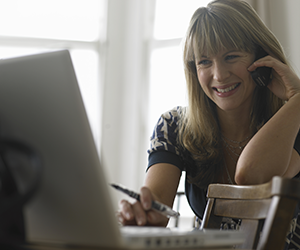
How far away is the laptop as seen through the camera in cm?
34

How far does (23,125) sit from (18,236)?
13 centimetres

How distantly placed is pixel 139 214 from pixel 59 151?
303 mm

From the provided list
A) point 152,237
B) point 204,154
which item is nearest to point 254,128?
point 204,154

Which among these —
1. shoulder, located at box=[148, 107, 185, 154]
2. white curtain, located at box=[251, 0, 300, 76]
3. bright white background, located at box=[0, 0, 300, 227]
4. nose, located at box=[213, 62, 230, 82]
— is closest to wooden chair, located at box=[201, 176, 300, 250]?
shoulder, located at box=[148, 107, 185, 154]

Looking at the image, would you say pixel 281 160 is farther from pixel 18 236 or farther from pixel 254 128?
pixel 18 236

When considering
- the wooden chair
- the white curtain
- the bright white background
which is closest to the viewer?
the wooden chair

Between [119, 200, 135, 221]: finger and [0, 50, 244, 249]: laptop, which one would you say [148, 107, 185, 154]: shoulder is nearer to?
[119, 200, 135, 221]: finger

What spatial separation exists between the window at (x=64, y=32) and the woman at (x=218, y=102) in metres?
1.66

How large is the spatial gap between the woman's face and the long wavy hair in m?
0.03

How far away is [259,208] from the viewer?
0.60 meters

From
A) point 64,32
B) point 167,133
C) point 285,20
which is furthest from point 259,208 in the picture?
point 64,32

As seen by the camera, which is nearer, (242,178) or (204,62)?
(242,178)

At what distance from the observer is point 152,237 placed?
0.35 m

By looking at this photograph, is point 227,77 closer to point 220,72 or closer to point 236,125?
point 220,72
